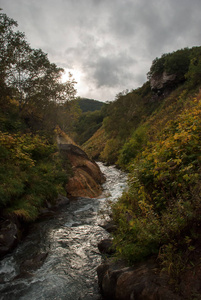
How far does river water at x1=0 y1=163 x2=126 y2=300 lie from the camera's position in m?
4.64

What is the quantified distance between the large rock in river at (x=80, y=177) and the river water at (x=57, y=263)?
173 inches

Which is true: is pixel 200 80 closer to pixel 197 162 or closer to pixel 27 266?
pixel 197 162

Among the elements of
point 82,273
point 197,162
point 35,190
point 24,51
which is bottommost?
point 82,273

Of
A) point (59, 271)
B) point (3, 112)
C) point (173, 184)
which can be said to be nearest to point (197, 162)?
point (173, 184)

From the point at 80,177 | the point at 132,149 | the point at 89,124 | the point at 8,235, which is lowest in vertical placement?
the point at 8,235

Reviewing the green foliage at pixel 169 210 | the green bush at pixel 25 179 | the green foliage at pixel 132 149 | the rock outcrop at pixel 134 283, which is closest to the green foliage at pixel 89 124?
the green foliage at pixel 132 149

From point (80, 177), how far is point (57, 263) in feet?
30.2

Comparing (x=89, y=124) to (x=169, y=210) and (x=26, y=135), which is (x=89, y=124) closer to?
(x=26, y=135)

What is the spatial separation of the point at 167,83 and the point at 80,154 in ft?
114

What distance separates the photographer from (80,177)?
1489 cm

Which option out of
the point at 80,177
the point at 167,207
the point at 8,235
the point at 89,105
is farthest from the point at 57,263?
the point at 89,105

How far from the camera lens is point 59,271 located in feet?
17.7

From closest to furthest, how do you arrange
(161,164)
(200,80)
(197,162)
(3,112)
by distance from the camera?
(197,162)
(161,164)
(3,112)
(200,80)

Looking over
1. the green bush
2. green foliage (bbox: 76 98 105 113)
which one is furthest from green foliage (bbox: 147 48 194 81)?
green foliage (bbox: 76 98 105 113)
